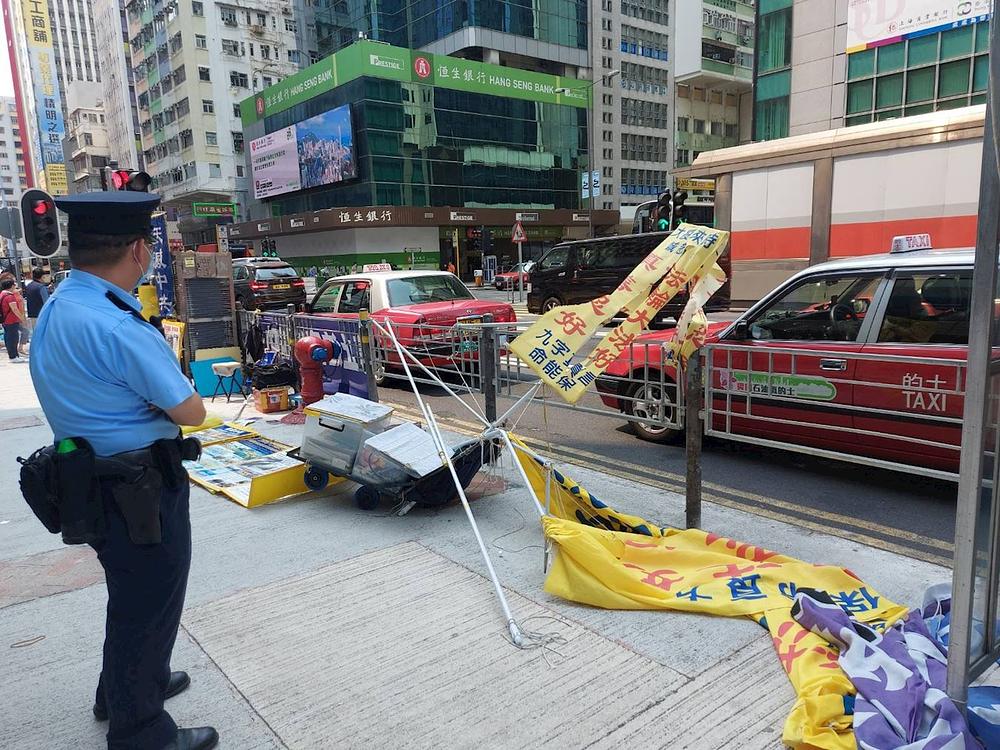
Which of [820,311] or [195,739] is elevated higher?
[820,311]

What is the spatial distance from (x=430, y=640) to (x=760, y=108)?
29386 mm

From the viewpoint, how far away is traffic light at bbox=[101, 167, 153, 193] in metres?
6.55

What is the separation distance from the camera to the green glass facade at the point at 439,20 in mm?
58656

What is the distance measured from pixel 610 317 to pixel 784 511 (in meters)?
2.09

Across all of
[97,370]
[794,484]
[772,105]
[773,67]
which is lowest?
[794,484]

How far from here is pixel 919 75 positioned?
2348 cm

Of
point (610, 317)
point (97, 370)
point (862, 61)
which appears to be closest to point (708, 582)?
point (610, 317)

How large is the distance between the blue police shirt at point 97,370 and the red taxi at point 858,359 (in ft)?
10.6

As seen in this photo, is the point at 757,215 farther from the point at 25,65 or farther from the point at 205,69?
the point at 25,65

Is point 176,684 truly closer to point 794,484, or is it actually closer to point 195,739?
point 195,739

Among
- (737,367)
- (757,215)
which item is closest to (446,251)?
(757,215)

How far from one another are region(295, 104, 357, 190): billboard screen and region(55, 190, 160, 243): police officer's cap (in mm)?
51459

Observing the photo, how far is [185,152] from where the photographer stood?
224 feet

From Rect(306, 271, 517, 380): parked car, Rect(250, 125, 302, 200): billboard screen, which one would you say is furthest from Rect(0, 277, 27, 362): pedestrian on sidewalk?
Rect(250, 125, 302, 200): billboard screen
